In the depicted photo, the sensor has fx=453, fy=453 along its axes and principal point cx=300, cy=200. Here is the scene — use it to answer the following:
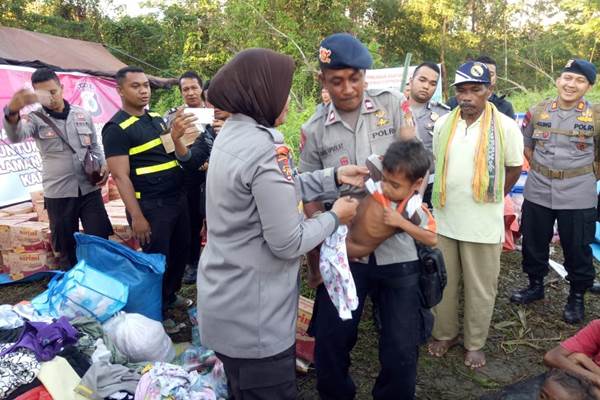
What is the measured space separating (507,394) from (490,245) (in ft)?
3.00

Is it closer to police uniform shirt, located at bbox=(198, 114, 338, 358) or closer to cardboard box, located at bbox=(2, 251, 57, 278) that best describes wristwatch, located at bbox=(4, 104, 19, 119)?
cardboard box, located at bbox=(2, 251, 57, 278)

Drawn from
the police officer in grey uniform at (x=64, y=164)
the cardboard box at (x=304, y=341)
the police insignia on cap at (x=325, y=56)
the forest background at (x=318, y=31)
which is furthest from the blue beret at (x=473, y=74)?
the forest background at (x=318, y=31)

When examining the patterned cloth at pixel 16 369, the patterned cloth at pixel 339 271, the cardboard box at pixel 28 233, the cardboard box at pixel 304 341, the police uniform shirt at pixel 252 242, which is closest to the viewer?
the police uniform shirt at pixel 252 242

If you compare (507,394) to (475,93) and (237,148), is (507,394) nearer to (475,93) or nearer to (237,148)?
(475,93)

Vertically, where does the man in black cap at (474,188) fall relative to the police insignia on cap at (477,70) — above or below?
below

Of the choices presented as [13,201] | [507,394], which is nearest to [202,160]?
[507,394]

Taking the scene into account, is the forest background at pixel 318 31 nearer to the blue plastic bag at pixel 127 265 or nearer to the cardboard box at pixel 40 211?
the cardboard box at pixel 40 211

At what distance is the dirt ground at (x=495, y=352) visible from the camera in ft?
9.89

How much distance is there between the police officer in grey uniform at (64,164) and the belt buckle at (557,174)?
397 cm

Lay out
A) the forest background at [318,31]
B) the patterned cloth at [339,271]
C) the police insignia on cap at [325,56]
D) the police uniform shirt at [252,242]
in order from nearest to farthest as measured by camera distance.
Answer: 1. the police uniform shirt at [252,242]
2. the patterned cloth at [339,271]
3. the police insignia on cap at [325,56]
4. the forest background at [318,31]

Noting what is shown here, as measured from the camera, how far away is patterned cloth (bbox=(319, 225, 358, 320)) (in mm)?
1944

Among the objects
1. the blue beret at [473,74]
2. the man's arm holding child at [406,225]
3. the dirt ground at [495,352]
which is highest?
the blue beret at [473,74]

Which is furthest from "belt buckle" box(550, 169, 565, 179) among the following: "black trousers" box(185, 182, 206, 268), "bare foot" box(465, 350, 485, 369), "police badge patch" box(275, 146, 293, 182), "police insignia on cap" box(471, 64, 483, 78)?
"black trousers" box(185, 182, 206, 268)

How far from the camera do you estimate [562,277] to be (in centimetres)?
464
